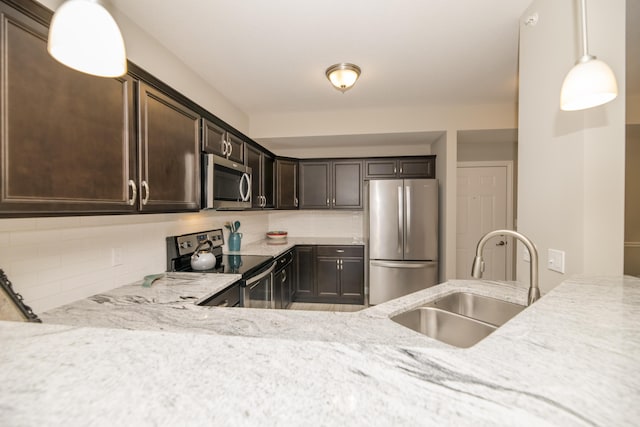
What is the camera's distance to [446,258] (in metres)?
3.56

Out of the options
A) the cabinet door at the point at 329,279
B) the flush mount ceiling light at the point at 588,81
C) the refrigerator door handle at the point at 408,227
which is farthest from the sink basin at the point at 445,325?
the cabinet door at the point at 329,279

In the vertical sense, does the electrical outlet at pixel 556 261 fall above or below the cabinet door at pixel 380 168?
below

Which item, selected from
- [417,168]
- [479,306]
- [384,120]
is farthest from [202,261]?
[417,168]

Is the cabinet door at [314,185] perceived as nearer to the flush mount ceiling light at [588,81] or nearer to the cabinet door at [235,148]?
the cabinet door at [235,148]

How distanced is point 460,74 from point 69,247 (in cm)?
329

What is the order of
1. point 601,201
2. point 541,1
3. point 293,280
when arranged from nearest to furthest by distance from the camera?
point 601,201 < point 541,1 < point 293,280

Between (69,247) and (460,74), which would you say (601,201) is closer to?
→ (460,74)

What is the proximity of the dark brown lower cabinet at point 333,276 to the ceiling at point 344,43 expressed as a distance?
2.02 metres

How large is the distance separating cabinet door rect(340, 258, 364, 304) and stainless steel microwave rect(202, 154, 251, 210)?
175 centimetres

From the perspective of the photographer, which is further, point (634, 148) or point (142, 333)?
point (634, 148)

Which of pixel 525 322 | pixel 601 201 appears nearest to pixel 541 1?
pixel 601 201

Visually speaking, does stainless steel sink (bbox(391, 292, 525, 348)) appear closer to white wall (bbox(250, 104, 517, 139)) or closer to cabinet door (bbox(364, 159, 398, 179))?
white wall (bbox(250, 104, 517, 139))

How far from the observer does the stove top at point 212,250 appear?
7.55ft

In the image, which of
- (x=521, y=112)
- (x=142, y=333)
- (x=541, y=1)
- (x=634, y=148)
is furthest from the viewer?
(x=634, y=148)
